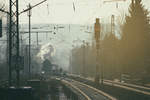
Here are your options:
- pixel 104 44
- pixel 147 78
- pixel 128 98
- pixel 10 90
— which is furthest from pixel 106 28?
pixel 10 90

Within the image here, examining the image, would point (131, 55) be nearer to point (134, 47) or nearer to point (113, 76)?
point (134, 47)

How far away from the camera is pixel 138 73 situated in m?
62.4

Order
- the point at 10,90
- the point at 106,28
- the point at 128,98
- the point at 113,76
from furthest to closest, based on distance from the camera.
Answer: the point at 106,28 → the point at 113,76 → the point at 128,98 → the point at 10,90

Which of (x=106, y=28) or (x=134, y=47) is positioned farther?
(x=106, y=28)

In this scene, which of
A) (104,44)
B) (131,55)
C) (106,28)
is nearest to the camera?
(131,55)

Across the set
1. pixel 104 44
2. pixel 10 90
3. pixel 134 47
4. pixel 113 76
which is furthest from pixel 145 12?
pixel 10 90

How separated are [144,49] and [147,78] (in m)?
7.41

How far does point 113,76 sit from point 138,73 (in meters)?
18.6

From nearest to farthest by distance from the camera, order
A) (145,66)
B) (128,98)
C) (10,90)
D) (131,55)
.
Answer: (10,90)
(128,98)
(145,66)
(131,55)

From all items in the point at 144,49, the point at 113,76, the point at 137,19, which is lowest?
the point at 113,76

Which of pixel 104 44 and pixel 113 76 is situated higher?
pixel 104 44

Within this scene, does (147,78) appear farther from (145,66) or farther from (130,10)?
(130,10)

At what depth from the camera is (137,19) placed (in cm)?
6450

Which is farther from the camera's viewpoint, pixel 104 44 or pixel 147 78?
pixel 104 44
